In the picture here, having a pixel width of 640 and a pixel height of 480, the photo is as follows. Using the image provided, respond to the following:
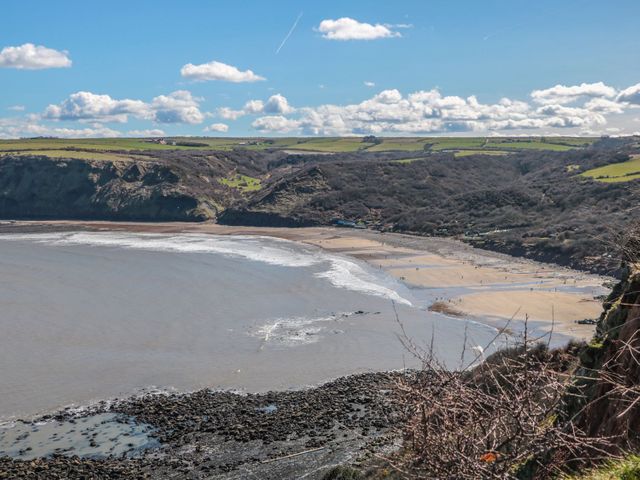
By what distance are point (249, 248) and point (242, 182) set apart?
57.0 m

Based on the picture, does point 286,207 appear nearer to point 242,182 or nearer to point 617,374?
point 242,182

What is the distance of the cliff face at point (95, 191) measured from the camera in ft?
318

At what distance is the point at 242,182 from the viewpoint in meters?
119

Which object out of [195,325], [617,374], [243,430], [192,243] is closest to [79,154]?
[192,243]

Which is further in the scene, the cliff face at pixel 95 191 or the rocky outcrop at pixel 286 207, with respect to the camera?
the cliff face at pixel 95 191

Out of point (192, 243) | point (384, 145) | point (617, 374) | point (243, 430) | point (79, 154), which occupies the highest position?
point (384, 145)

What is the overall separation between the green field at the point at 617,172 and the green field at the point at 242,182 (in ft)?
193

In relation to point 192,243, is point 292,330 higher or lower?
higher

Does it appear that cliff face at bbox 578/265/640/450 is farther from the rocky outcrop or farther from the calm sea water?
the rocky outcrop

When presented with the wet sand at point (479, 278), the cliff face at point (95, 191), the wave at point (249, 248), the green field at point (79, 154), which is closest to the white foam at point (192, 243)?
the wave at point (249, 248)

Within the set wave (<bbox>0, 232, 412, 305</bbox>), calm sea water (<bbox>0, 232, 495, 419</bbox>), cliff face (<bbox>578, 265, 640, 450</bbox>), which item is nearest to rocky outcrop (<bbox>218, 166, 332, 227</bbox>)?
wave (<bbox>0, 232, 412, 305</bbox>)

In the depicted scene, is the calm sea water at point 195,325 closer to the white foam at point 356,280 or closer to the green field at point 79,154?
the white foam at point 356,280

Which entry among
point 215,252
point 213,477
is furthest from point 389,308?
Answer: point 215,252

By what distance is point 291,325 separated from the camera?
3384 cm
